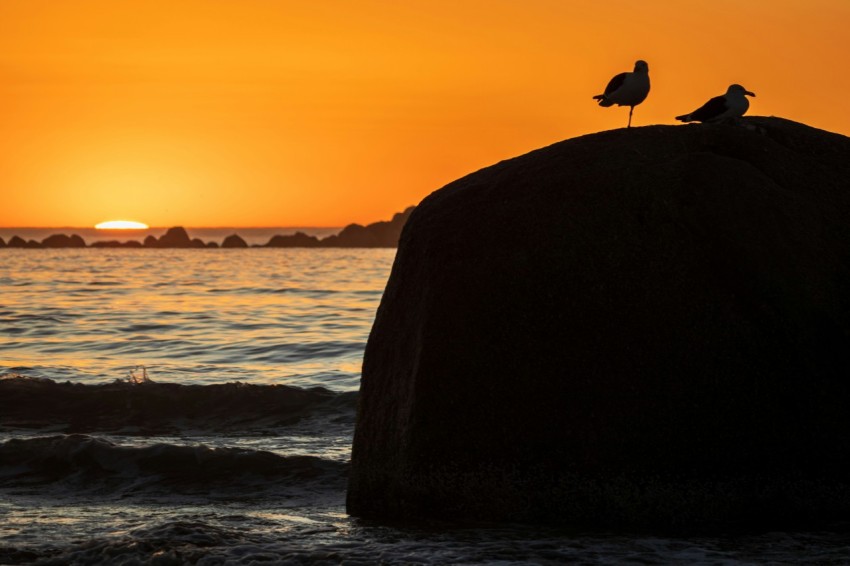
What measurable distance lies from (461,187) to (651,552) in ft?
9.87

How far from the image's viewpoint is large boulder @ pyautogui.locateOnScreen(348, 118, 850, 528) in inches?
259

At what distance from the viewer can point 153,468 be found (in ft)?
30.9

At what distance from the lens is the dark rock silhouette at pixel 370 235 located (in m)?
156

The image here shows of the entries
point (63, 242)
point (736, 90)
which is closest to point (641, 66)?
point (736, 90)

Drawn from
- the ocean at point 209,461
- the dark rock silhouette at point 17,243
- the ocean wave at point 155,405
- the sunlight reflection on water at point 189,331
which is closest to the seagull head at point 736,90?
the ocean at point 209,461

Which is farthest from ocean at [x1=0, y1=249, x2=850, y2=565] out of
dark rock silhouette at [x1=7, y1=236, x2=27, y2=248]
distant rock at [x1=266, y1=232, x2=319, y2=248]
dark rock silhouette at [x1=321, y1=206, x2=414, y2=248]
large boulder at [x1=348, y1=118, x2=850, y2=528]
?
dark rock silhouette at [x1=321, y1=206, x2=414, y2=248]

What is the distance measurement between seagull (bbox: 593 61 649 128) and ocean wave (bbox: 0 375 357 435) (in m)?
4.77

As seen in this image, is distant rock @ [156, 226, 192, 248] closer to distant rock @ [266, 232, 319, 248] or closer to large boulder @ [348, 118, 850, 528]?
distant rock @ [266, 232, 319, 248]

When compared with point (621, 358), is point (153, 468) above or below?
below

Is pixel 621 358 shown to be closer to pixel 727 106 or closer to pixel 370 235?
pixel 727 106

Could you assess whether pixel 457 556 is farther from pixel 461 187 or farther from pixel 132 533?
pixel 461 187

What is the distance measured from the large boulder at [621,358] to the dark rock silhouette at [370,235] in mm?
146852

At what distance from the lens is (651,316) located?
6.76m

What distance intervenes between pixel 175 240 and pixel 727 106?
448 ft
